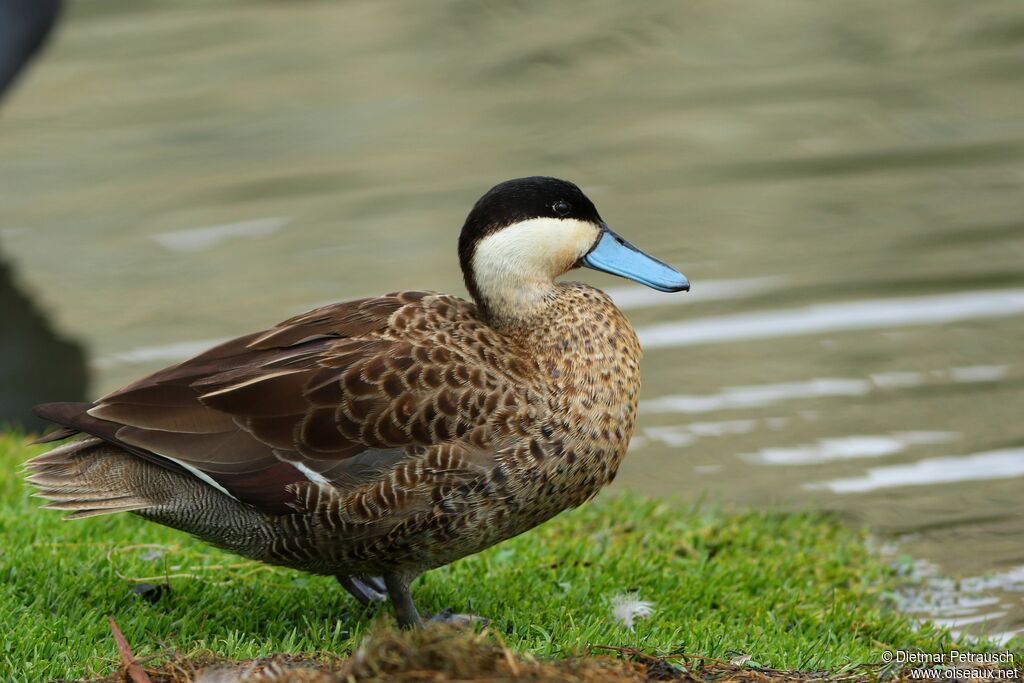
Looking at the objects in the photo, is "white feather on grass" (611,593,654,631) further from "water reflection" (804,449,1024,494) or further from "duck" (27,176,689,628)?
"water reflection" (804,449,1024,494)

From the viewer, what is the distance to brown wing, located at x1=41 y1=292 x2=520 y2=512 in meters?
4.71

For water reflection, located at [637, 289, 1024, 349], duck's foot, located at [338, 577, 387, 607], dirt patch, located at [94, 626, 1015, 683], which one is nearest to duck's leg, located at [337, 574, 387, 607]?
duck's foot, located at [338, 577, 387, 607]

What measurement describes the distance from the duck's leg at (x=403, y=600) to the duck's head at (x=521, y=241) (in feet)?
3.18

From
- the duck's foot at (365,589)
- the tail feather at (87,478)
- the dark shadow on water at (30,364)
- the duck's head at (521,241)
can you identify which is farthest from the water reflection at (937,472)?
the dark shadow on water at (30,364)

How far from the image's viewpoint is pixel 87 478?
4.89 m

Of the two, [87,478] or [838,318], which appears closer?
[87,478]

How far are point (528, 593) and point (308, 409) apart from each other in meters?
1.16

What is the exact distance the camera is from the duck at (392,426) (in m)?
4.71

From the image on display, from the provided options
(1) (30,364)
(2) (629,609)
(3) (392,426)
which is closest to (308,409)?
(3) (392,426)

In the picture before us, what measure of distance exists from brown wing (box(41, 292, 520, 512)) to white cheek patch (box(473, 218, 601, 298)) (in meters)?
0.22

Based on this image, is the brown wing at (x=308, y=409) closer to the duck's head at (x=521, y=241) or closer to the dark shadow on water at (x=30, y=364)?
the duck's head at (x=521, y=241)

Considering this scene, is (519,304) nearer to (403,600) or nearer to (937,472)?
(403,600)

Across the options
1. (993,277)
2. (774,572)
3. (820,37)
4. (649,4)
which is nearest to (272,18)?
(649,4)

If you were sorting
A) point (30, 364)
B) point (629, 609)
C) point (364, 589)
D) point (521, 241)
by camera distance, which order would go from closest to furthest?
point (521, 241)
point (629, 609)
point (364, 589)
point (30, 364)
